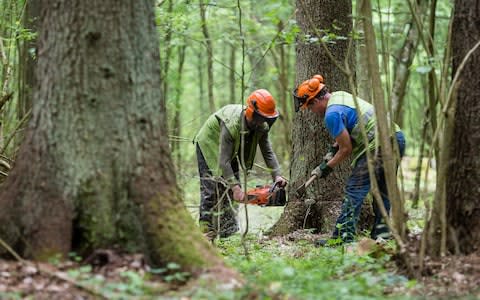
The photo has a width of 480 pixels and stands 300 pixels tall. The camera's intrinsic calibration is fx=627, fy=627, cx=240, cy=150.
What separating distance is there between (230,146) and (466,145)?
10.6ft

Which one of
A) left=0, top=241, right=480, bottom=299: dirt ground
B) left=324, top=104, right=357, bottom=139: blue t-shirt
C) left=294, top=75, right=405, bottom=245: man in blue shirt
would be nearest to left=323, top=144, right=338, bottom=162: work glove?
left=294, top=75, right=405, bottom=245: man in blue shirt

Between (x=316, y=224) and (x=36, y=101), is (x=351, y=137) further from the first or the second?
(x=36, y=101)

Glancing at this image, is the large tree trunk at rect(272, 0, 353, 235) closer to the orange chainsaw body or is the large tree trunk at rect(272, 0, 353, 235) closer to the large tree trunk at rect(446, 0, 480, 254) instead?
the orange chainsaw body

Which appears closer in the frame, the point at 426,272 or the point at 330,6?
the point at 426,272

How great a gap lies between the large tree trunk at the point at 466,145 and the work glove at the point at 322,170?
2.41 meters

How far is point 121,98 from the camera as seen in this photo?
4414mm

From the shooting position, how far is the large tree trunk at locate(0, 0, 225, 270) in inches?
171

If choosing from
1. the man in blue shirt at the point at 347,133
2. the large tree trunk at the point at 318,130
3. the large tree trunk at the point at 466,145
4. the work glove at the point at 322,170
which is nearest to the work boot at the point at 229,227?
the large tree trunk at the point at 318,130

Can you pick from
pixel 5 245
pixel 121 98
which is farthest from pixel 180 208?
pixel 5 245

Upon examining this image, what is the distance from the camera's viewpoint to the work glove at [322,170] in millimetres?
7492

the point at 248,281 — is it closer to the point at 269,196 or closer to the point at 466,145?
the point at 466,145

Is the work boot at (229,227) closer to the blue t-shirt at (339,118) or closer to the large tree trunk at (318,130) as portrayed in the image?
the large tree trunk at (318,130)

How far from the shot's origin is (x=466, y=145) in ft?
16.8

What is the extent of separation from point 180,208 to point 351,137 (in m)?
3.20
